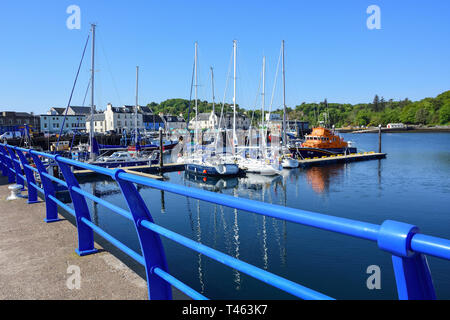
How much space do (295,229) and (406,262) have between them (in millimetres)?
15914

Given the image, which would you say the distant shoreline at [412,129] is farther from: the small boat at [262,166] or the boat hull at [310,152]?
the small boat at [262,166]

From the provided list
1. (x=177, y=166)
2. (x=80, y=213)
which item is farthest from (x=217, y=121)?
(x=80, y=213)

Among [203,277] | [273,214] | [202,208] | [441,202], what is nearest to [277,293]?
[203,277]

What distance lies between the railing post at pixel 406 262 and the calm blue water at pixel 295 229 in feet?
31.2

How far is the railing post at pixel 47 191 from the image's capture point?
5.62 metres

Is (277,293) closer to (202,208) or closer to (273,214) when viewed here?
(273,214)

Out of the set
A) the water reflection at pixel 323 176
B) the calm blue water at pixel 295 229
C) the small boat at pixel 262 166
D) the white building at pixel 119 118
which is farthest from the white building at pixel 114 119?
the calm blue water at pixel 295 229

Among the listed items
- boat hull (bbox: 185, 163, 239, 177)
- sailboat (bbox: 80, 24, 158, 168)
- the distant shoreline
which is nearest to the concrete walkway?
boat hull (bbox: 185, 163, 239, 177)

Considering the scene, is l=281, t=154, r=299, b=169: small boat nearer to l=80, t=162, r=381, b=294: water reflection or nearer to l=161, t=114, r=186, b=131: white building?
l=80, t=162, r=381, b=294: water reflection

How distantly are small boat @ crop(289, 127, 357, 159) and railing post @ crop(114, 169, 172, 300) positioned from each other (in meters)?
46.1

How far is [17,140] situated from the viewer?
212 ft

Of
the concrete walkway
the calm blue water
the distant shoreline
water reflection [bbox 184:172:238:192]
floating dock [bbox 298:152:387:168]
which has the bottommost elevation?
the calm blue water

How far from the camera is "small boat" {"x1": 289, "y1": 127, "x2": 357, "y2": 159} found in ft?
161
